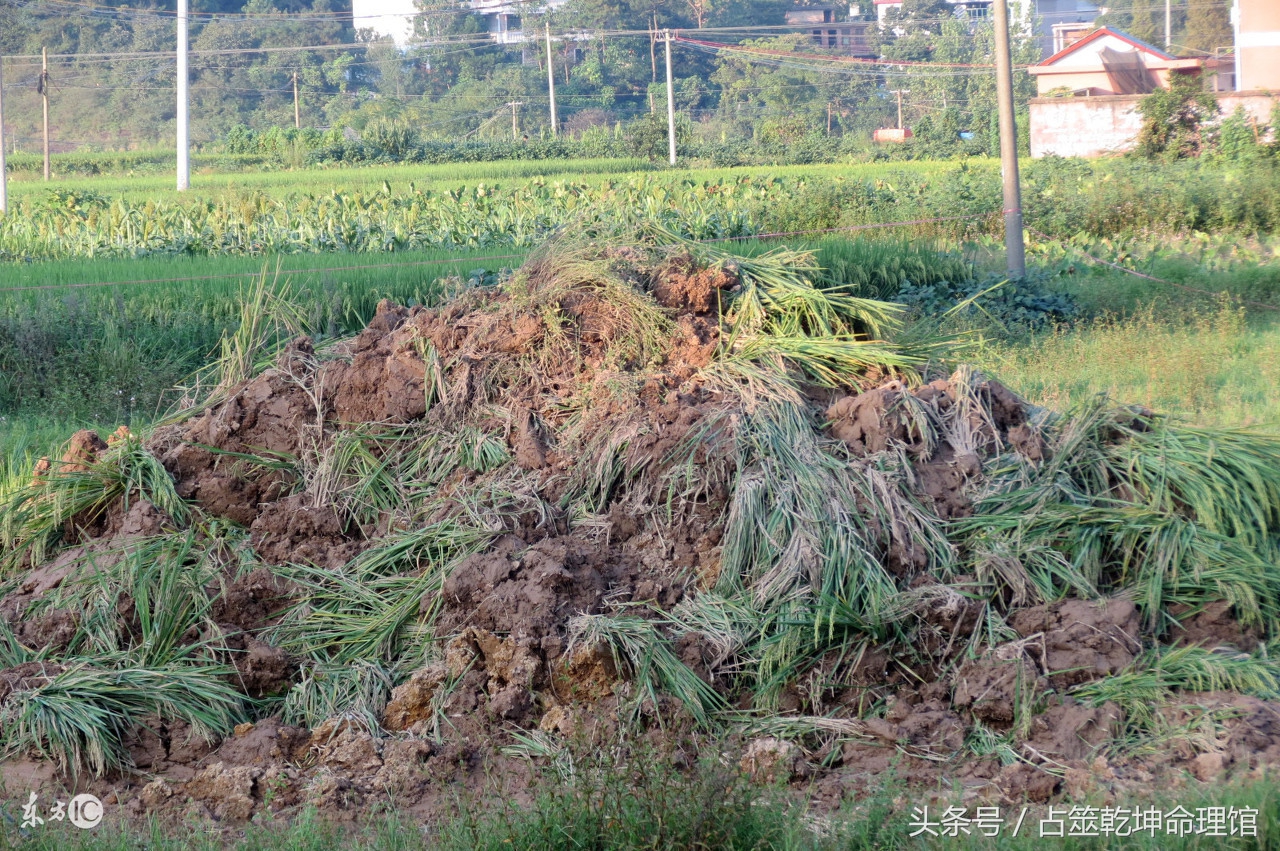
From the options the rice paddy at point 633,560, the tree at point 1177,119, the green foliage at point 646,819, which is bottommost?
the green foliage at point 646,819

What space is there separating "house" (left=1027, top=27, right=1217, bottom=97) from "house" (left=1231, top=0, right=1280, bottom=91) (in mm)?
8066

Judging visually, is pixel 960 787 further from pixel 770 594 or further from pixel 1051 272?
pixel 1051 272

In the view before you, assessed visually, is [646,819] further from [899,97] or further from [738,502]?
[899,97]

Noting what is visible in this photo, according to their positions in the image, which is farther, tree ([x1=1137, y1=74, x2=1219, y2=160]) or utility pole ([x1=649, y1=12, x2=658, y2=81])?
utility pole ([x1=649, y1=12, x2=658, y2=81])

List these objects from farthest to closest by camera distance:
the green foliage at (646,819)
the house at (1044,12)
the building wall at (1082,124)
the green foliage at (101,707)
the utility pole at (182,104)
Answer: the house at (1044,12), the building wall at (1082,124), the utility pole at (182,104), the green foliage at (101,707), the green foliage at (646,819)

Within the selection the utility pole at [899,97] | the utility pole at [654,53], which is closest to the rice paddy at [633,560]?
the utility pole at [899,97]

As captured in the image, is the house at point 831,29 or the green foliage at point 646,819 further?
the house at point 831,29

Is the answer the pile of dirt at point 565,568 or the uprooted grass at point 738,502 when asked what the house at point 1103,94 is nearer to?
the uprooted grass at point 738,502

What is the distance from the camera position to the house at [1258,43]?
30797 mm

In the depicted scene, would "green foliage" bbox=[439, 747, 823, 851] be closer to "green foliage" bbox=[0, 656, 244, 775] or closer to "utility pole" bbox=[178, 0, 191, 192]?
"green foliage" bbox=[0, 656, 244, 775]

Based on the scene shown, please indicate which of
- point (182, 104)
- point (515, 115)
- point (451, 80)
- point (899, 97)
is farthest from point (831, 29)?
point (182, 104)

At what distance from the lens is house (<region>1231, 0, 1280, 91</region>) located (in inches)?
1212

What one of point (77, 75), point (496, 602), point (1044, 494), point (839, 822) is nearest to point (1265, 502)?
point (1044, 494)

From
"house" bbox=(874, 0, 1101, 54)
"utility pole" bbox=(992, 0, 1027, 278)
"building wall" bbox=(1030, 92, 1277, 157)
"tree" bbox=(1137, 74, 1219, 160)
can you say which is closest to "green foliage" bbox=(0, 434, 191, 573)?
"utility pole" bbox=(992, 0, 1027, 278)
